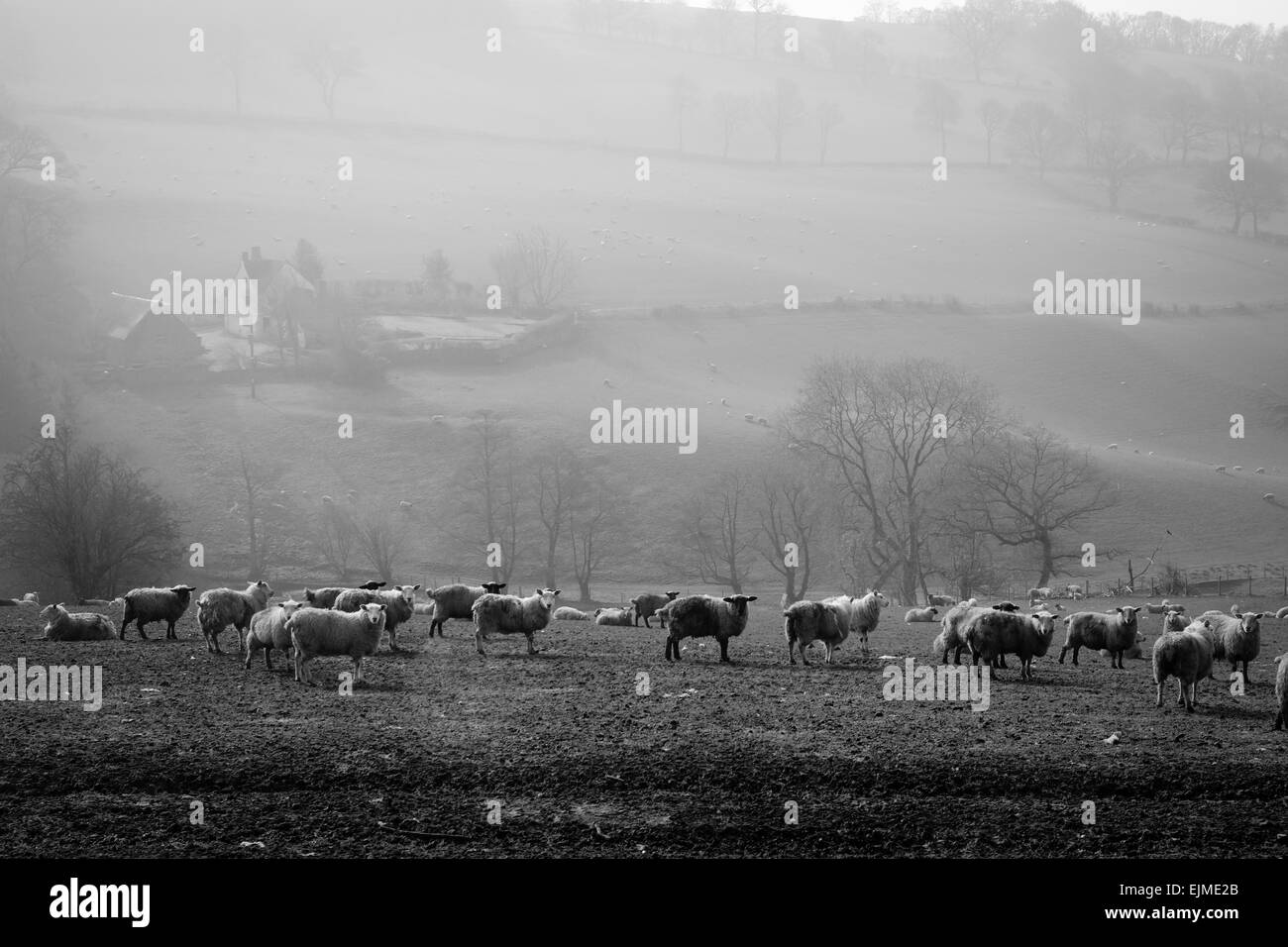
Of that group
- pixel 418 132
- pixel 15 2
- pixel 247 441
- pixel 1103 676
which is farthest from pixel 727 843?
pixel 15 2

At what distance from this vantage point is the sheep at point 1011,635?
2559 cm

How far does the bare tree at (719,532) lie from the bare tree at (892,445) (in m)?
5.45

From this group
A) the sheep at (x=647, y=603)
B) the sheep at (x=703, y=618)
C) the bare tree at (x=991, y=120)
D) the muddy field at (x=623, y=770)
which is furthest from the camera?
the bare tree at (x=991, y=120)

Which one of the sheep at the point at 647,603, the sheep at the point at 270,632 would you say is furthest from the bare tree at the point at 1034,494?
the sheep at the point at 270,632

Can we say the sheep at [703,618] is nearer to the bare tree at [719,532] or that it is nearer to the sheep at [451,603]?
the sheep at [451,603]

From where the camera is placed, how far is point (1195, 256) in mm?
137125

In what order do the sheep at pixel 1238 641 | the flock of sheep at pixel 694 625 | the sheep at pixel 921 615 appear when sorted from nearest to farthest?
the flock of sheep at pixel 694 625, the sheep at pixel 1238 641, the sheep at pixel 921 615

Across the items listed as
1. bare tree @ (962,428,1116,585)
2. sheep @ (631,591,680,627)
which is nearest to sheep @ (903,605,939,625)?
sheep @ (631,591,680,627)

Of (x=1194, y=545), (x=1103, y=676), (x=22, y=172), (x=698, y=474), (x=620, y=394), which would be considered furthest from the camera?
(x=22, y=172)

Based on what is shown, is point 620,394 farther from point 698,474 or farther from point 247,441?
point 247,441

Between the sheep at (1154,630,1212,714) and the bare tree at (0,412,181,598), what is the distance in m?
45.6

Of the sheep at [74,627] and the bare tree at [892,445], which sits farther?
the bare tree at [892,445]

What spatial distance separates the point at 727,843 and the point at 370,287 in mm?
107842
